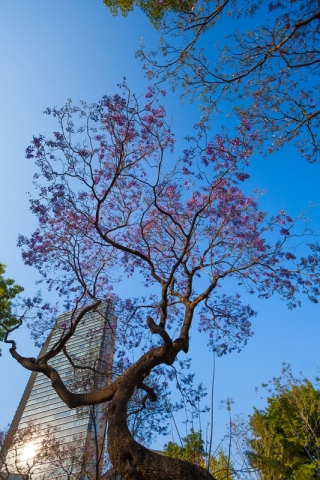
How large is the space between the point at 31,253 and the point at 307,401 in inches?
582

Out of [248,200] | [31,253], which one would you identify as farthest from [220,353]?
[31,253]

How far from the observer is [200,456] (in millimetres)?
7145

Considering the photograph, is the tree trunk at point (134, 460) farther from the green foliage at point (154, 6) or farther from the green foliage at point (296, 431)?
the green foliage at point (296, 431)

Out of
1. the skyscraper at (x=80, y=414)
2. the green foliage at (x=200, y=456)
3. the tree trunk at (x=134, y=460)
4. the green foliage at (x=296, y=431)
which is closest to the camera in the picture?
the tree trunk at (x=134, y=460)

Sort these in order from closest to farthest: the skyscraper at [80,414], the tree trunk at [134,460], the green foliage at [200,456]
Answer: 1. the tree trunk at [134,460]
2. the green foliage at [200,456]
3. the skyscraper at [80,414]

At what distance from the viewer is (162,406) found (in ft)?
30.4

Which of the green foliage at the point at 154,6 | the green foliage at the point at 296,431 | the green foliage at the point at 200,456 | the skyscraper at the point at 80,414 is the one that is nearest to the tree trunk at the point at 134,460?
the green foliage at the point at 200,456

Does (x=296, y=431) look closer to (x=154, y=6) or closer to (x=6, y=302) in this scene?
(x=6, y=302)

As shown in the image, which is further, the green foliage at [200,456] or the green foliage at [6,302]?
the green foliage at [6,302]

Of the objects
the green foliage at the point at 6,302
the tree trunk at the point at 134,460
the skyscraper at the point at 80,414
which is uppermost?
the green foliage at the point at 6,302

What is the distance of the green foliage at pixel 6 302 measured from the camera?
1093 centimetres

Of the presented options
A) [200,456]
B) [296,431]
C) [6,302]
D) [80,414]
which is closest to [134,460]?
[200,456]

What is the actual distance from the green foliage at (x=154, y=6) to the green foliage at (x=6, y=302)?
879 centimetres

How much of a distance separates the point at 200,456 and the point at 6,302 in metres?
7.75
